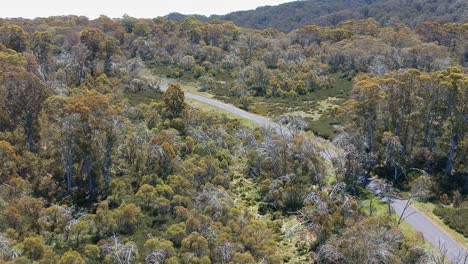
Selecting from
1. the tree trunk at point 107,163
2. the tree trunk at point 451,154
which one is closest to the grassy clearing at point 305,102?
the tree trunk at point 451,154

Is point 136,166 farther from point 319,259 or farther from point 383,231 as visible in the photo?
point 383,231

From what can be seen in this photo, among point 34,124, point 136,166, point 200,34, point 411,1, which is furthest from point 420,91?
point 411,1

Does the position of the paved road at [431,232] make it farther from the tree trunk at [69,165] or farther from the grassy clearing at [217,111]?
the tree trunk at [69,165]

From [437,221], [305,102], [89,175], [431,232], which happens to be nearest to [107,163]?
[89,175]

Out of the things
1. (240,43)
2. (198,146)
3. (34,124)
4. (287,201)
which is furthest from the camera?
(240,43)

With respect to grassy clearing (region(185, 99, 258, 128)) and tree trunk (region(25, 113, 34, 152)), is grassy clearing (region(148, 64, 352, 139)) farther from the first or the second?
tree trunk (region(25, 113, 34, 152))

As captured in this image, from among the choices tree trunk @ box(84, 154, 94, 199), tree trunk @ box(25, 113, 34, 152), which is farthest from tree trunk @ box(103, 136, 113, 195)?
tree trunk @ box(25, 113, 34, 152)
